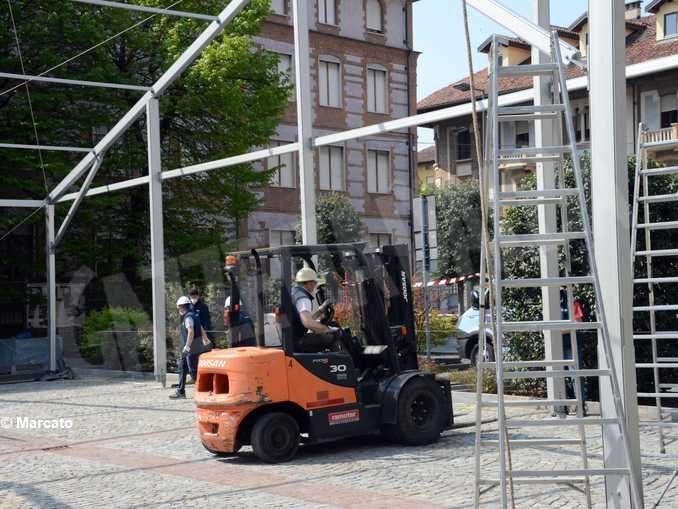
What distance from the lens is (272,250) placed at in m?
11.6

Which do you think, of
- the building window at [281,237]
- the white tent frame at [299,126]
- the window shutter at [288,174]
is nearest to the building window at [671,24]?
the window shutter at [288,174]

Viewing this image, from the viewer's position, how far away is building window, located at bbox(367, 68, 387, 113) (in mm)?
45594

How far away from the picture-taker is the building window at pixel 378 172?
45.5m

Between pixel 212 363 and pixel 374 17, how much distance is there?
3672cm

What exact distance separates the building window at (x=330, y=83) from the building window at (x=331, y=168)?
195cm

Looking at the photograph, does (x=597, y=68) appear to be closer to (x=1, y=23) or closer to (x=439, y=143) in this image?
(x=1, y=23)

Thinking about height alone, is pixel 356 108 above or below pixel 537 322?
above

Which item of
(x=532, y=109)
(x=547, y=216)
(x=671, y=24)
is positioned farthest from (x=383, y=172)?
(x=532, y=109)

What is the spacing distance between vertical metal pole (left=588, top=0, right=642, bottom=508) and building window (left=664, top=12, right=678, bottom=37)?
4096 centimetres

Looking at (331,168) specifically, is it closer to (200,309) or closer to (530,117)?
(200,309)

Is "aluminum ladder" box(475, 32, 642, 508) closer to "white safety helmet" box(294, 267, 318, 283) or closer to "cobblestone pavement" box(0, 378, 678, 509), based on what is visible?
"cobblestone pavement" box(0, 378, 678, 509)

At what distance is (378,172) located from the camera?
45938 millimetres

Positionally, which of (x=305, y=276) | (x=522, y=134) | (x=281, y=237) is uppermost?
(x=522, y=134)

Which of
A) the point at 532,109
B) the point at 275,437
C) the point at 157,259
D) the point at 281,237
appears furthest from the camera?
the point at 281,237
